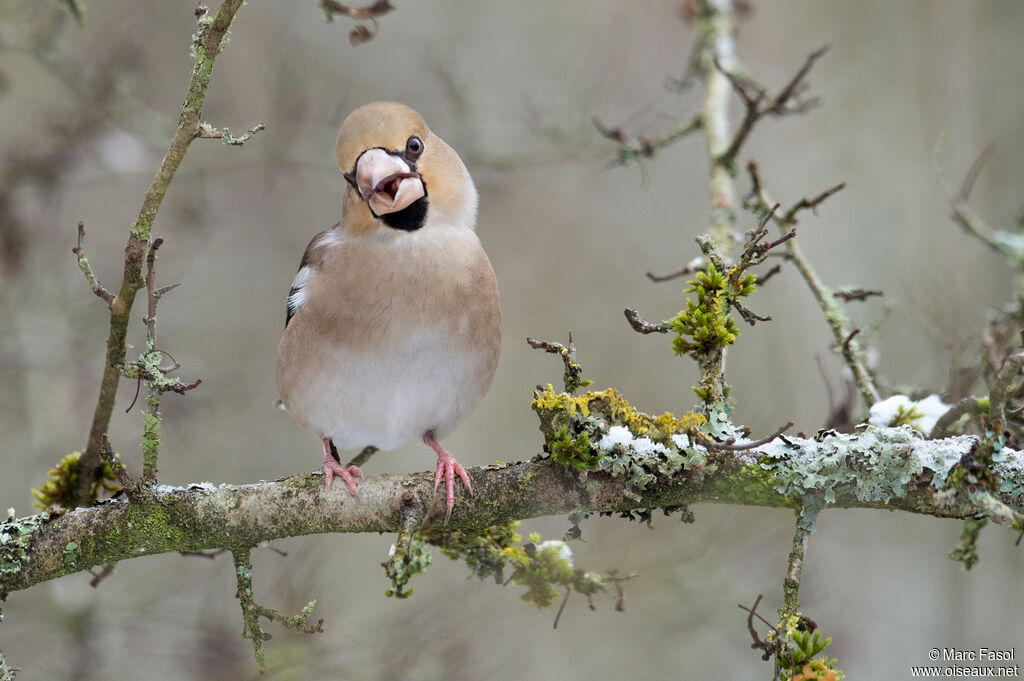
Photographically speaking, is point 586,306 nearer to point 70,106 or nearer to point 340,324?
point 70,106

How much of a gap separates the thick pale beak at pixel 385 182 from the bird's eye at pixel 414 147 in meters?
0.06

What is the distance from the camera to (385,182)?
3.05 m

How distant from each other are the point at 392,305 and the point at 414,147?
1.83ft

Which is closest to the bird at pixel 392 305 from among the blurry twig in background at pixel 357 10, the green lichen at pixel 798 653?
the blurry twig in background at pixel 357 10

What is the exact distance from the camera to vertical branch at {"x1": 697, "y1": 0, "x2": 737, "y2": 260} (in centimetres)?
357

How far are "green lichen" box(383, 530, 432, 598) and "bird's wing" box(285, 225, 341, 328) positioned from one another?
1.25 meters

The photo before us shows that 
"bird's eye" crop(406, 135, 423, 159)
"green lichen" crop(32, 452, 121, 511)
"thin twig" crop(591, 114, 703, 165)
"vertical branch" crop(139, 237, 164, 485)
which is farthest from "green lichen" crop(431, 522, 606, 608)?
"thin twig" crop(591, 114, 703, 165)

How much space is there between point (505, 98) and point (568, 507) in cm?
446

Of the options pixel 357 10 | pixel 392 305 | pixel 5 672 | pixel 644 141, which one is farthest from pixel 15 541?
pixel 644 141

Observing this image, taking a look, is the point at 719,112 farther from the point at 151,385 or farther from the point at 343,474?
the point at 151,385

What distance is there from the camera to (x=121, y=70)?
4.83 m

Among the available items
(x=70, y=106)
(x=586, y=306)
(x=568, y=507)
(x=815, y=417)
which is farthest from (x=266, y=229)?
(x=568, y=507)

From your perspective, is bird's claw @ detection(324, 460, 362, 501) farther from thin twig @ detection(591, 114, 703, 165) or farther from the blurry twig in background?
thin twig @ detection(591, 114, 703, 165)

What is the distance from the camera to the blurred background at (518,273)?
4.48m
